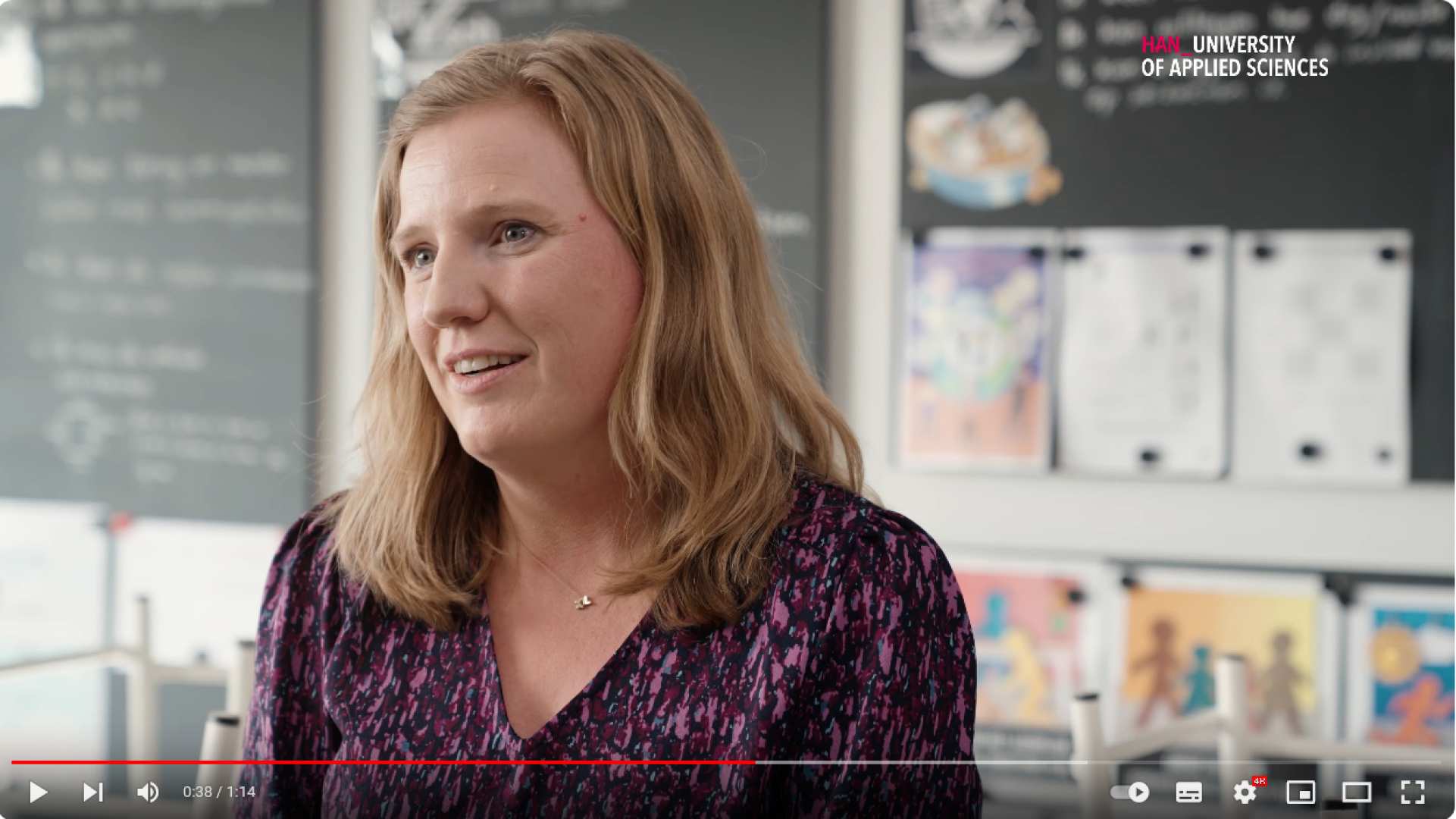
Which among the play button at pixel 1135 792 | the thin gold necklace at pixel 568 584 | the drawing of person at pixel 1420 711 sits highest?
the thin gold necklace at pixel 568 584

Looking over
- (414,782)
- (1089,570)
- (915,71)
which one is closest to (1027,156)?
(915,71)

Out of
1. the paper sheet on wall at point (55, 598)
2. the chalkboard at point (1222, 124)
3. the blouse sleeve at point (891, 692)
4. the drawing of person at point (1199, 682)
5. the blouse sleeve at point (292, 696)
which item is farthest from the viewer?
the paper sheet on wall at point (55, 598)

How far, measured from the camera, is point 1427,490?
65.1 inches

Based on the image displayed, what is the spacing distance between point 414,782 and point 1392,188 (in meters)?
1.39

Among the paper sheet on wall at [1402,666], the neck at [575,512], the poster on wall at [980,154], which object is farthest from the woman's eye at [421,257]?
the paper sheet on wall at [1402,666]

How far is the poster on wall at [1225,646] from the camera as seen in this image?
1700 mm

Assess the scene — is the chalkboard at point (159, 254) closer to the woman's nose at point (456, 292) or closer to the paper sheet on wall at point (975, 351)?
the paper sheet on wall at point (975, 351)

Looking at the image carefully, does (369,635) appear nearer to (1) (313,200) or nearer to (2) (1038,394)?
(2) (1038,394)

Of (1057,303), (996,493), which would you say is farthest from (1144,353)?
(996,493)

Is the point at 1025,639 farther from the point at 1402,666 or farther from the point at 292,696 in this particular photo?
the point at 292,696

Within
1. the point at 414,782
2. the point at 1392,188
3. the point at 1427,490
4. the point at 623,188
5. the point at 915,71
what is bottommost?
the point at 414,782

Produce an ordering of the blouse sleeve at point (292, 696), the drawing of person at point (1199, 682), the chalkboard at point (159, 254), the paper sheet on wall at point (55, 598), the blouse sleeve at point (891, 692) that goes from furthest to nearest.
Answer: the paper sheet on wall at point (55, 598), the chalkboard at point (159, 254), the drawing of person at point (1199, 682), the blouse sleeve at point (292, 696), the blouse sleeve at point (891, 692)

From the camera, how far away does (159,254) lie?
2203 millimetres
